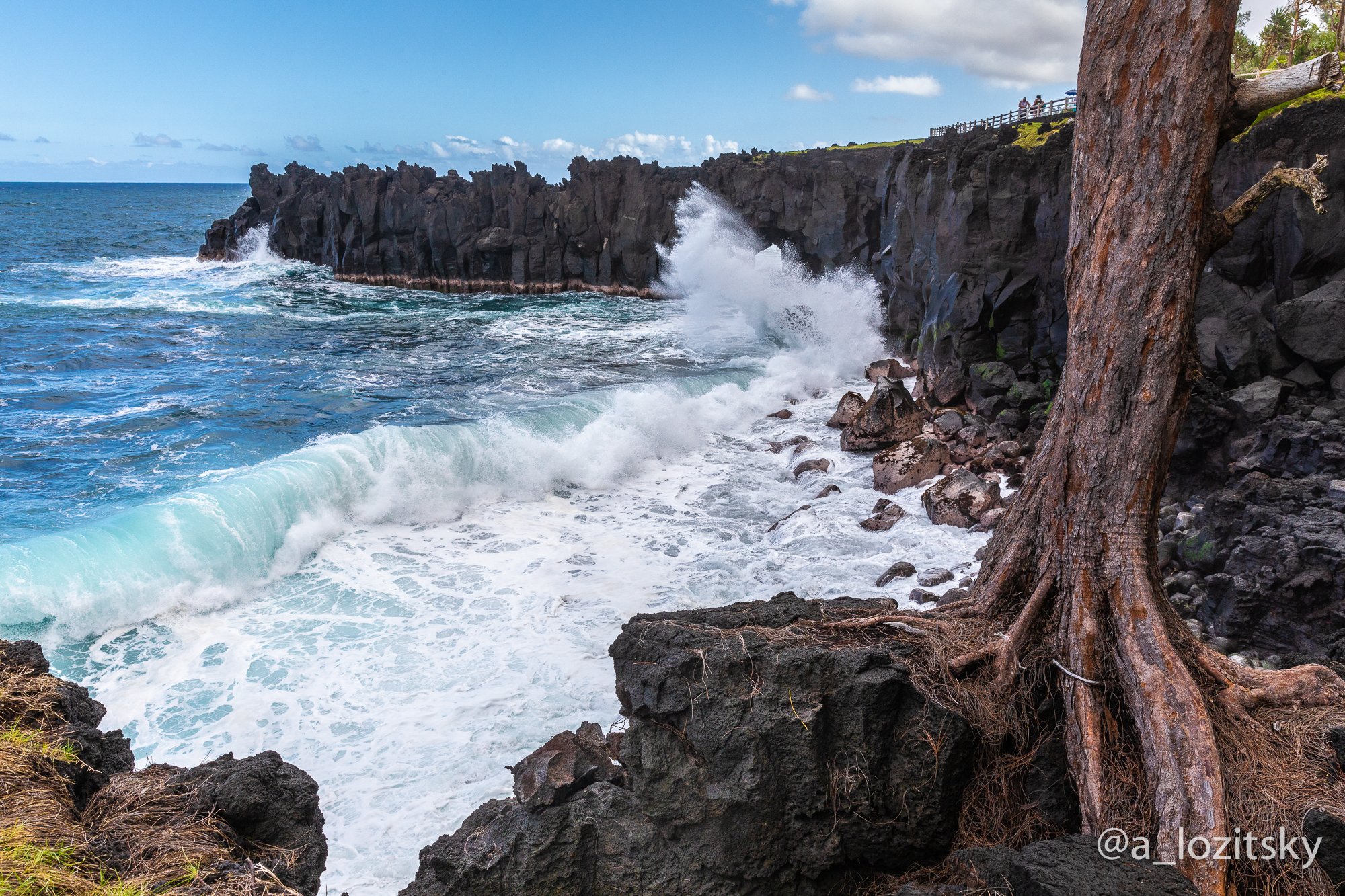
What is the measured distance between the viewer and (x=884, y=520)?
43.9ft

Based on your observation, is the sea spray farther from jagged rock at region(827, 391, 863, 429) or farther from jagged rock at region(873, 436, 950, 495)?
jagged rock at region(873, 436, 950, 495)

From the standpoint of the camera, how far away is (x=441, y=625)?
35.6 ft

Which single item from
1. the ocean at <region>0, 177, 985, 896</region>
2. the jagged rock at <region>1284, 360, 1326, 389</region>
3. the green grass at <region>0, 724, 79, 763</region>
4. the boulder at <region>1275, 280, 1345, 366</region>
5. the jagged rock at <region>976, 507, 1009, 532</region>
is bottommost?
the ocean at <region>0, 177, 985, 896</region>

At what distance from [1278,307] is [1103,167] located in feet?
28.0

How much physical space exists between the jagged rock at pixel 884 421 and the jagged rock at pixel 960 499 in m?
3.36

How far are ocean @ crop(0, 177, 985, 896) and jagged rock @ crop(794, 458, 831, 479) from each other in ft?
0.83

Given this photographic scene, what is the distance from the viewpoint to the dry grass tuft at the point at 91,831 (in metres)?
3.76

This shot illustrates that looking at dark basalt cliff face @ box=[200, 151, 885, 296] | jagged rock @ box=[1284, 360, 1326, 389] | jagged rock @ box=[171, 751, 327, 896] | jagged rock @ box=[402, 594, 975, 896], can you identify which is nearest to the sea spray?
jagged rock @ box=[171, 751, 327, 896]

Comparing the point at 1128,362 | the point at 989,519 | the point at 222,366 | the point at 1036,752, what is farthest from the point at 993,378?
the point at 222,366

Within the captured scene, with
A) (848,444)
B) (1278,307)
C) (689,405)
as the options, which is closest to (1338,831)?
(1278,307)

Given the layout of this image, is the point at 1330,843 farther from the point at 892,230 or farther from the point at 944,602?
the point at 892,230

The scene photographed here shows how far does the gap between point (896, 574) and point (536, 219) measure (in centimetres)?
4492

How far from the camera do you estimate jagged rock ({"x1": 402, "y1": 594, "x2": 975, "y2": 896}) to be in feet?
15.3

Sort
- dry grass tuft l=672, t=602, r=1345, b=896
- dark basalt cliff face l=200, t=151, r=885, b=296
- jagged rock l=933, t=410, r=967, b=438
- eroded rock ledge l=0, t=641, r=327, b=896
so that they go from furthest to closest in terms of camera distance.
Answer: dark basalt cliff face l=200, t=151, r=885, b=296 → jagged rock l=933, t=410, r=967, b=438 → dry grass tuft l=672, t=602, r=1345, b=896 → eroded rock ledge l=0, t=641, r=327, b=896
